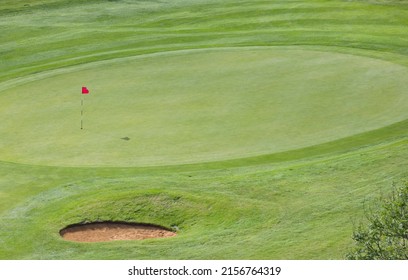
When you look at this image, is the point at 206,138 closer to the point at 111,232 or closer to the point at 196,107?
the point at 196,107

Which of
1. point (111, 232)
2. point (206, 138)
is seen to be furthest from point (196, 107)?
point (111, 232)

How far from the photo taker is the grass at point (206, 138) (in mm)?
23266

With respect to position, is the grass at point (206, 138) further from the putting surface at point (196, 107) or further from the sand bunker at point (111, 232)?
the sand bunker at point (111, 232)

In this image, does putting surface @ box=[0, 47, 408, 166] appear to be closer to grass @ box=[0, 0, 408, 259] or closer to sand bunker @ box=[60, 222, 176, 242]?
grass @ box=[0, 0, 408, 259]

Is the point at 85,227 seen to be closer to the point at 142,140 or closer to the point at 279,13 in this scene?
the point at 142,140

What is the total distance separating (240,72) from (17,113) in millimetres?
9240

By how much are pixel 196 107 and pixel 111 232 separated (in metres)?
9.38

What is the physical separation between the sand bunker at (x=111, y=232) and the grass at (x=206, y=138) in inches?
11.1

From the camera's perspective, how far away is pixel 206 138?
29.3 m

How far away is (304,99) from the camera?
32812 mm

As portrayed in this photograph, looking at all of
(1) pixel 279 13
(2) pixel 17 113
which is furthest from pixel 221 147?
(1) pixel 279 13

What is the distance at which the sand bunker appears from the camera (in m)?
23.5

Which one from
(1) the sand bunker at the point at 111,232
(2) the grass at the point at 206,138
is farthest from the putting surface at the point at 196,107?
(1) the sand bunker at the point at 111,232

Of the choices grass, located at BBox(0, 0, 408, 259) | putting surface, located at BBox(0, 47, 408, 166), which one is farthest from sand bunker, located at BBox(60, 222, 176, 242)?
putting surface, located at BBox(0, 47, 408, 166)
